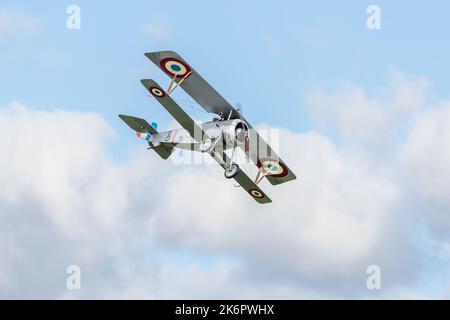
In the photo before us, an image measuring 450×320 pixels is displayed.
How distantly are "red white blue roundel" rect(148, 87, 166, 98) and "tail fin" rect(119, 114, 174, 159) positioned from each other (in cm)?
544

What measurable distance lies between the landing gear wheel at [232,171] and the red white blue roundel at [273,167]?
4.25m

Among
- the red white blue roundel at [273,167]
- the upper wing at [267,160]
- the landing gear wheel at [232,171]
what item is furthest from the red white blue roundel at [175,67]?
the red white blue roundel at [273,167]

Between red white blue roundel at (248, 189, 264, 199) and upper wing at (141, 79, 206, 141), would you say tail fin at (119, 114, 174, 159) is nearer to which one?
upper wing at (141, 79, 206, 141)

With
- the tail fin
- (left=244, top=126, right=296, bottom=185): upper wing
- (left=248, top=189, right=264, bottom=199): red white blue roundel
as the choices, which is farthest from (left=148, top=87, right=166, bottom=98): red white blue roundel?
(left=248, top=189, right=264, bottom=199): red white blue roundel

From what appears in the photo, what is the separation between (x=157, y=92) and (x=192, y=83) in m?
2.19

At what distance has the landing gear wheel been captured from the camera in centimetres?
3388

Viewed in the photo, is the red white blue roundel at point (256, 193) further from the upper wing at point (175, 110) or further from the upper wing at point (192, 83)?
the upper wing at point (175, 110)

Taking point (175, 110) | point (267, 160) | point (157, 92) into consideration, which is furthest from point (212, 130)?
point (267, 160)

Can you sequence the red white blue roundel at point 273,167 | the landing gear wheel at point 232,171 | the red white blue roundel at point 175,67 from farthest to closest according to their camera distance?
1. the red white blue roundel at point 273,167
2. the red white blue roundel at point 175,67
3. the landing gear wheel at point 232,171

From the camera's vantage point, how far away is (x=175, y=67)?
34.5 m

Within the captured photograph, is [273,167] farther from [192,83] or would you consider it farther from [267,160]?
[192,83]

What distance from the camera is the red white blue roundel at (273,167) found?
3822 cm
